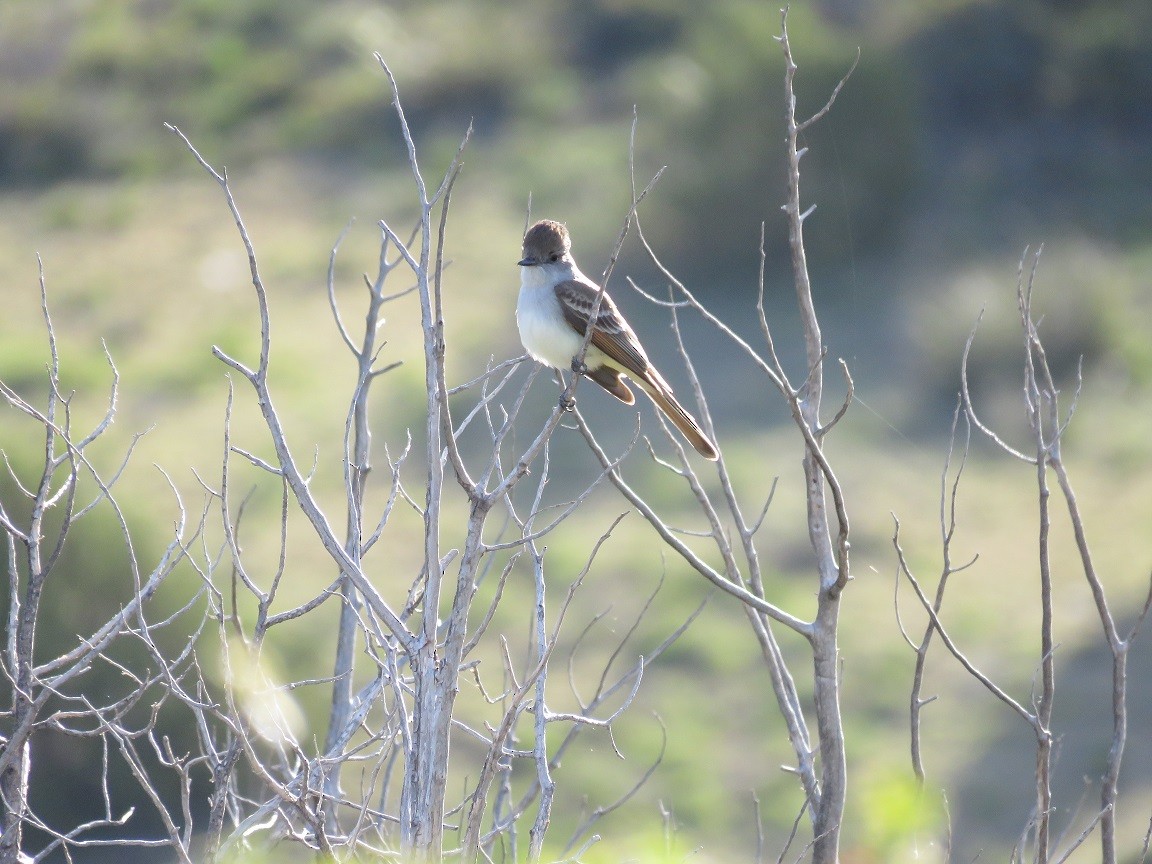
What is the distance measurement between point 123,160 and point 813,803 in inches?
926

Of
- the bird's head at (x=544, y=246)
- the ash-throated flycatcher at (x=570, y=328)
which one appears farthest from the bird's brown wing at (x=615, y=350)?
the bird's head at (x=544, y=246)

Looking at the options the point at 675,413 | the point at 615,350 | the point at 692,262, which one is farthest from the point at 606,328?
the point at 692,262

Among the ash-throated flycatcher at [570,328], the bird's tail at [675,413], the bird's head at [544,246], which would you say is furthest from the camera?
the bird's head at [544,246]

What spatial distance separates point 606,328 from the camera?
505 cm

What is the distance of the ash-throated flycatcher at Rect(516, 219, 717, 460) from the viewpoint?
16.3 ft

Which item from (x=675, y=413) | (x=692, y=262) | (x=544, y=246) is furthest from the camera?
(x=692, y=262)

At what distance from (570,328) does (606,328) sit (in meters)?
0.14

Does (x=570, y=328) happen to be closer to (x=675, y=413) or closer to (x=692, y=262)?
(x=675, y=413)

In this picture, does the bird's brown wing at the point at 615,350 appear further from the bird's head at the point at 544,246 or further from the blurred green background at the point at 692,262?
the blurred green background at the point at 692,262

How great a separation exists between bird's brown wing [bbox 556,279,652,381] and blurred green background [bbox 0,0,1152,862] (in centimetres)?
127

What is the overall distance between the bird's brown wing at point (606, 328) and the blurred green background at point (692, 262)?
1269mm

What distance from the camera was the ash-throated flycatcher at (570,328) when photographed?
4.96 meters

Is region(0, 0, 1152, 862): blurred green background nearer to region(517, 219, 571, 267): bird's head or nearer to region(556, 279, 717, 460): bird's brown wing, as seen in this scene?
region(556, 279, 717, 460): bird's brown wing

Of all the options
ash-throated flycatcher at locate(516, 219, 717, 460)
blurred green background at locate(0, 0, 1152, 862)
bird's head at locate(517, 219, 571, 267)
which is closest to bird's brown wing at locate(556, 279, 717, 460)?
ash-throated flycatcher at locate(516, 219, 717, 460)
